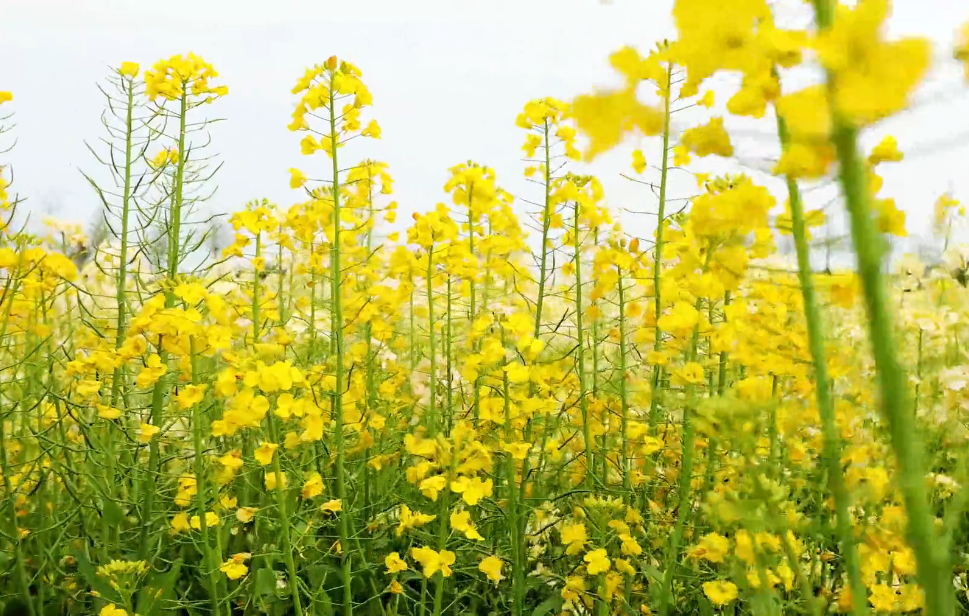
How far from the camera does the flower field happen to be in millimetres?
1117

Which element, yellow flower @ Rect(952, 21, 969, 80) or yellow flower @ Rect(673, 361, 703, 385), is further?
yellow flower @ Rect(673, 361, 703, 385)

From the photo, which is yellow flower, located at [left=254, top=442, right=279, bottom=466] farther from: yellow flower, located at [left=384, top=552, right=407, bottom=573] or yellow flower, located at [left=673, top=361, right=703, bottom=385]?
yellow flower, located at [left=673, top=361, right=703, bottom=385]

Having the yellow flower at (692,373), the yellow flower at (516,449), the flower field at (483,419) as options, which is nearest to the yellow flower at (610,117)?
the flower field at (483,419)

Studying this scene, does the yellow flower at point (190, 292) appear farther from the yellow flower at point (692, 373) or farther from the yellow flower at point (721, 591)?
the yellow flower at point (721, 591)

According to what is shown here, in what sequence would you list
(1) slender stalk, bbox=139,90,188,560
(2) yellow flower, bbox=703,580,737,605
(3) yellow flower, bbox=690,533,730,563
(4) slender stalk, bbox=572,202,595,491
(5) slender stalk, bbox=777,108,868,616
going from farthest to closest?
(4) slender stalk, bbox=572,202,595,491
(1) slender stalk, bbox=139,90,188,560
(2) yellow flower, bbox=703,580,737,605
(3) yellow flower, bbox=690,533,730,563
(5) slender stalk, bbox=777,108,868,616

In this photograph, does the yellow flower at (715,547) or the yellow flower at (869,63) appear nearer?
the yellow flower at (869,63)

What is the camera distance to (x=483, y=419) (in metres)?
1.95

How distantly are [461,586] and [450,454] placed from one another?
2.64 ft

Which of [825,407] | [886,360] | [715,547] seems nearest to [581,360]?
[715,547]

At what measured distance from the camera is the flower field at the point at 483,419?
1.12 meters

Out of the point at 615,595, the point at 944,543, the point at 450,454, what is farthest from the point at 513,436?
the point at 944,543

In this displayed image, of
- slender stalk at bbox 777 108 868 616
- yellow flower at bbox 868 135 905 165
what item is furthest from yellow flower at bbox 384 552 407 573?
yellow flower at bbox 868 135 905 165

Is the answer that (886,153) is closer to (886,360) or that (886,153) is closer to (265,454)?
(886,360)

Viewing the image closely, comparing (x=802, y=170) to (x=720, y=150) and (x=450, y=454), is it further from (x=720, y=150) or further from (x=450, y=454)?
(x=450, y=454)
